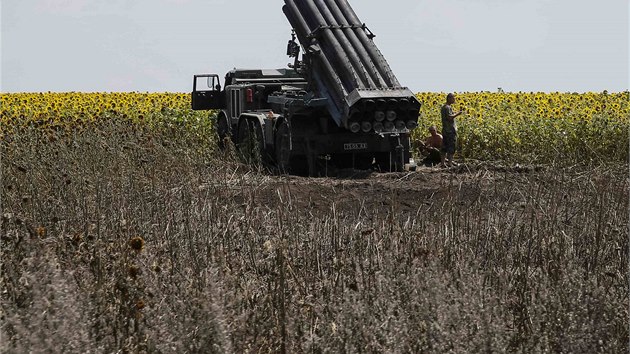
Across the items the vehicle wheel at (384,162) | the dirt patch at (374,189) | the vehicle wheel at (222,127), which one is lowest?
the dirt patch at (374,189)

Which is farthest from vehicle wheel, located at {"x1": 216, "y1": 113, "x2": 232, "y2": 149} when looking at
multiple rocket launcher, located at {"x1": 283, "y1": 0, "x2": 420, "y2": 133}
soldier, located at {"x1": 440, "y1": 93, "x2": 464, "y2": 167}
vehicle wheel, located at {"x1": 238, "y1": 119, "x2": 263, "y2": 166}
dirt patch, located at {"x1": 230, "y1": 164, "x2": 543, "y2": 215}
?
dirt patch, located at {"x1": 230, "y1": 164, "x2": 543, "y2": 215}

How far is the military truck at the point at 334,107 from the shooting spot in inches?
594

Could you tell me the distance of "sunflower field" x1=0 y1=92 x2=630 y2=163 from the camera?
18.2 m

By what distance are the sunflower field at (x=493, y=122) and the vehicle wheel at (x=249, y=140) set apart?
142 cm

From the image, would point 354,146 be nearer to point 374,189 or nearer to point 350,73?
point 350,73

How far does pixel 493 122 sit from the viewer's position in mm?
20453

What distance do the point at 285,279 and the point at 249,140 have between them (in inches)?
397

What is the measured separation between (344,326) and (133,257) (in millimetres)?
1836

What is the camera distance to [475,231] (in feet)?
25.5

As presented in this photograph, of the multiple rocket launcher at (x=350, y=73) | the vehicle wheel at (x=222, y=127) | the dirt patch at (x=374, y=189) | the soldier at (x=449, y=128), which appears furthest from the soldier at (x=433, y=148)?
the vehicle wheel at (x=222, y=127)

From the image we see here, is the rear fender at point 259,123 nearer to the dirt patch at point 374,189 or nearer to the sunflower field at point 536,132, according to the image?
the dirt patch at point 374,189

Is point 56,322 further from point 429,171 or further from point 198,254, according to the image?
point 429,171

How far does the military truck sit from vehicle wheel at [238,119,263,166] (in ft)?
0.07

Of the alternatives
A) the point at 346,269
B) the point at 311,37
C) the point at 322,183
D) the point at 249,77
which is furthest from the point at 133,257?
the point at 249,77
